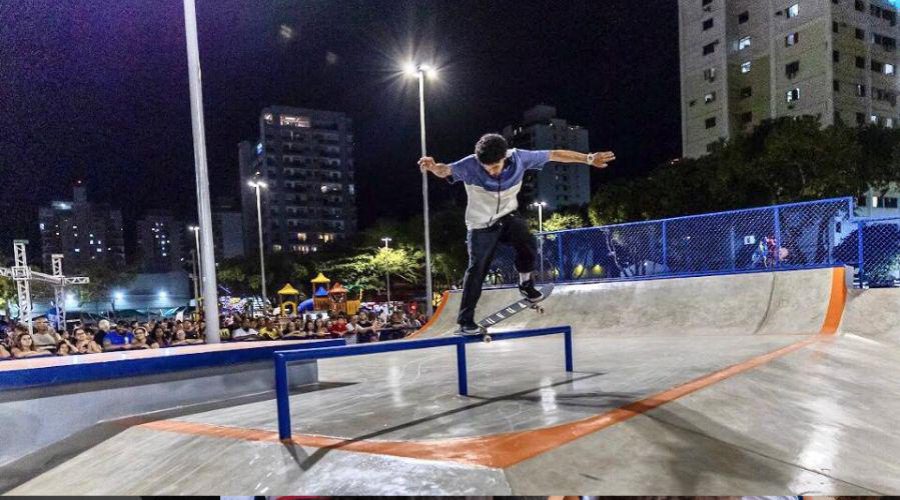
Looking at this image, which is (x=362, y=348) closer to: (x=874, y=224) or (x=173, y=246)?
(x=874, y=224)

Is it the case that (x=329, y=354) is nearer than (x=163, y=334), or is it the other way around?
(x=329, y=354)

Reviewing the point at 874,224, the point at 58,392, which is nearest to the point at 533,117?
the point at 874,224

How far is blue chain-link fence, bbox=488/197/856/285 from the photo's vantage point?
11336 millimetres

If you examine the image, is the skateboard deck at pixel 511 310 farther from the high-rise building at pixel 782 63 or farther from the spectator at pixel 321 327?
the high-rise building at pixel 782 63

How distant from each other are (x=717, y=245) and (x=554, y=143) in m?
126

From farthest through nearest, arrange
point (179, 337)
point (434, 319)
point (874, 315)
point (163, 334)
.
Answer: point (434, 319) < point (179, 337) < point (163, 334) < point (874, 315)

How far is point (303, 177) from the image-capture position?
12019 cm

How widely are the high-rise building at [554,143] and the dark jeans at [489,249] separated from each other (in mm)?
123970

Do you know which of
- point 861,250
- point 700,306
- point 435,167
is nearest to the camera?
point 435,167

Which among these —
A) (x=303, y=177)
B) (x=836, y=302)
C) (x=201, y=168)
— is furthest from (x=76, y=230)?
(x=836, y=302)

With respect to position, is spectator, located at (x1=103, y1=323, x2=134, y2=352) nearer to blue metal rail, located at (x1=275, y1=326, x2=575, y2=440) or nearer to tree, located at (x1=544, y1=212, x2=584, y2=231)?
blue metal rail, located at (x1=275, y1=326, x2=575, y2=440)

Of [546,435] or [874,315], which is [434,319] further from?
[546,435]

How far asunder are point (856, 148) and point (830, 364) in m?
28.1

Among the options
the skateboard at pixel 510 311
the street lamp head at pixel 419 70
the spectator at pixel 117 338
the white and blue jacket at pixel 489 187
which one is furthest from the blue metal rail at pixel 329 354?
the street lamp head at pixel 419 70
